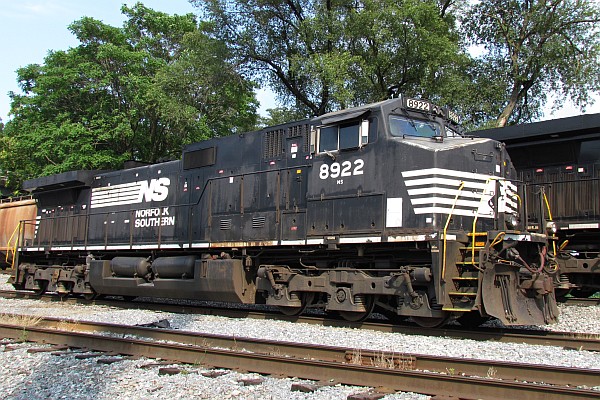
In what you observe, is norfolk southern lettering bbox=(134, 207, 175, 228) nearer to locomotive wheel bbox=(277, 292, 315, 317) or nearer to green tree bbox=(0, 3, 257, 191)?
locomotive wheel bbox=(277, 292, 315, 317)

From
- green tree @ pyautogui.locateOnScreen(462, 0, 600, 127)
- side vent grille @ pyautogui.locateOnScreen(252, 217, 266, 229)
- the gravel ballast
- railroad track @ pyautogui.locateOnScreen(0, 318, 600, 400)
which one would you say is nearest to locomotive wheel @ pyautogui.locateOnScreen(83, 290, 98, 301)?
the gravel ballast

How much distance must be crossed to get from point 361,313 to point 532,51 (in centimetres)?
1894

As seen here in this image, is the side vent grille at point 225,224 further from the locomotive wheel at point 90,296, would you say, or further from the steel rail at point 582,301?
the steel rail at point 582,301

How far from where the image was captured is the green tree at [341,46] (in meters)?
19.4

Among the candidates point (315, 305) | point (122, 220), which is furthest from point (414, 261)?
point (122, 220)

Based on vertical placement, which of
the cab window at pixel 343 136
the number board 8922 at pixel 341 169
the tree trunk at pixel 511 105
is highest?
the tree trunk at pixel 511 105

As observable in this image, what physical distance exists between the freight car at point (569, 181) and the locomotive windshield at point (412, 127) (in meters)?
3.59

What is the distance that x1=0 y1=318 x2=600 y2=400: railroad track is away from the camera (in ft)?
15.2

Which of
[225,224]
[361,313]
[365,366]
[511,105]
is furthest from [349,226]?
[511,105]

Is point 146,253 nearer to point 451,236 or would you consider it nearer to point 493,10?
point 451,236

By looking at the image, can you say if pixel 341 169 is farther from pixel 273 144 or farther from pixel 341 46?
pixel 341 46

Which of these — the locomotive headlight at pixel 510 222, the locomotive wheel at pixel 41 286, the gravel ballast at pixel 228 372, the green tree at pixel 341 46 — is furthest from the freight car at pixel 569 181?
the locomotive wheel at pixel 41 286

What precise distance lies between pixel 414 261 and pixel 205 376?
397cm

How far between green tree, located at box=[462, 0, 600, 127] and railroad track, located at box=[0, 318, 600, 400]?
18359 mm
